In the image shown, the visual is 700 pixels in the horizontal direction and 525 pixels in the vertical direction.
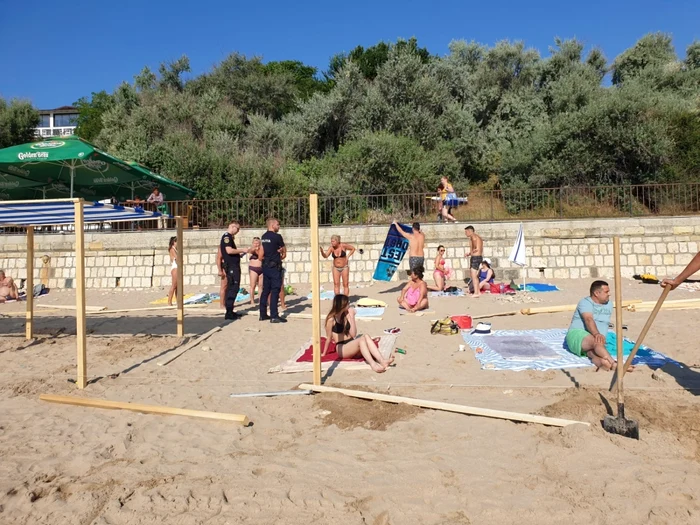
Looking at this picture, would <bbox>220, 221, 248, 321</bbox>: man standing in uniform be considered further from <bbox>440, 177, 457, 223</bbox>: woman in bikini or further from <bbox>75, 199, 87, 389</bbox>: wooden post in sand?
<bbox>440, 177, 457, 223</bbox>: woman in bikini

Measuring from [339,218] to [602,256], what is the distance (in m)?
8.20

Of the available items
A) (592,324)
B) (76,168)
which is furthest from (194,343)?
(592,324)

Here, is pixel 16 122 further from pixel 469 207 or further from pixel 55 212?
pixel 55 212

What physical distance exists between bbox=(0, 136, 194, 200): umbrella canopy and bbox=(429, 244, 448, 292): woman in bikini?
6.65 m

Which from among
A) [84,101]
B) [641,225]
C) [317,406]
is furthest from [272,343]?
[84,101]

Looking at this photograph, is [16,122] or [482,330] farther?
[16,122]

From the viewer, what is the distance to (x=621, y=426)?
4.06 metres

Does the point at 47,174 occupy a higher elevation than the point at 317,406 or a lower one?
higher

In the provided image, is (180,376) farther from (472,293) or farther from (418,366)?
(472,293)

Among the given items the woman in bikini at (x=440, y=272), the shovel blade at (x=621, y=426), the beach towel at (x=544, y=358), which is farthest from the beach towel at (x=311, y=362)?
the woman in bikini at (x=440, y=272)

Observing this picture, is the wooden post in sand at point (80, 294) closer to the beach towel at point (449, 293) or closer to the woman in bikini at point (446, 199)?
the beach towel at point (449, 293)

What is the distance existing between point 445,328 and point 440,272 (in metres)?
5.39

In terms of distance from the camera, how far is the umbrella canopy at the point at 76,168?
319 inches

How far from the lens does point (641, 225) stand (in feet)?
49.6
